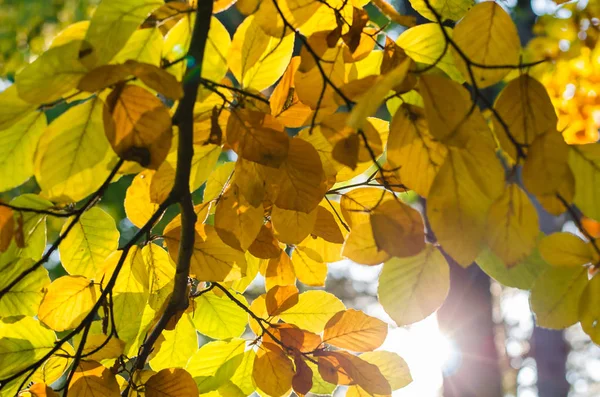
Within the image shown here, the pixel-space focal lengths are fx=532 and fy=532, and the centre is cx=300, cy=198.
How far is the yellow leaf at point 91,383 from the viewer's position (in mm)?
543

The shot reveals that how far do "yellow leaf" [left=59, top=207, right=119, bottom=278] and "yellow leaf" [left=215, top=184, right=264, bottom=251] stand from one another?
16cm

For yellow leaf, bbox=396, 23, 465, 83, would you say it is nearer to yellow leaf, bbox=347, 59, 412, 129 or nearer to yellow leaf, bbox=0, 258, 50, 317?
yellow leaf, bbox=347, 59, 412, 129

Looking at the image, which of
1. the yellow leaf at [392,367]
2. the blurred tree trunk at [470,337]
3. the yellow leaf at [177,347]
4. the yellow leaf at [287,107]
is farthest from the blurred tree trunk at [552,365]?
the yellow leaf at [287,107]

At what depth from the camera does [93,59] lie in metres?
0.38

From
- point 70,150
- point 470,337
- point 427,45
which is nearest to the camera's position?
point 70,150

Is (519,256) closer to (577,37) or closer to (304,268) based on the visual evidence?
(304,268)

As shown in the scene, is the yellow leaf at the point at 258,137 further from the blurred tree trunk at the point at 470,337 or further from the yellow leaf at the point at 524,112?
the blurred tree trunk at the point at 470,337

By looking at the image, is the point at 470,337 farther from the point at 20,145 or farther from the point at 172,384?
the point at 20,145

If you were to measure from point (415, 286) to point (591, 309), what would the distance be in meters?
0.14

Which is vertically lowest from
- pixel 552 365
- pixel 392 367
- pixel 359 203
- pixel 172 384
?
pixel 552 365

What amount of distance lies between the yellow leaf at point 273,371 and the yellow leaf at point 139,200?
210mm

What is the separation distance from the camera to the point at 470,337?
284 centimetres

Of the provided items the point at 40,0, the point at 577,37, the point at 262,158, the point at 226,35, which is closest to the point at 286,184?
the point at 262,158

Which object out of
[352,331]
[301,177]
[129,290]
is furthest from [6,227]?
[352,331]
